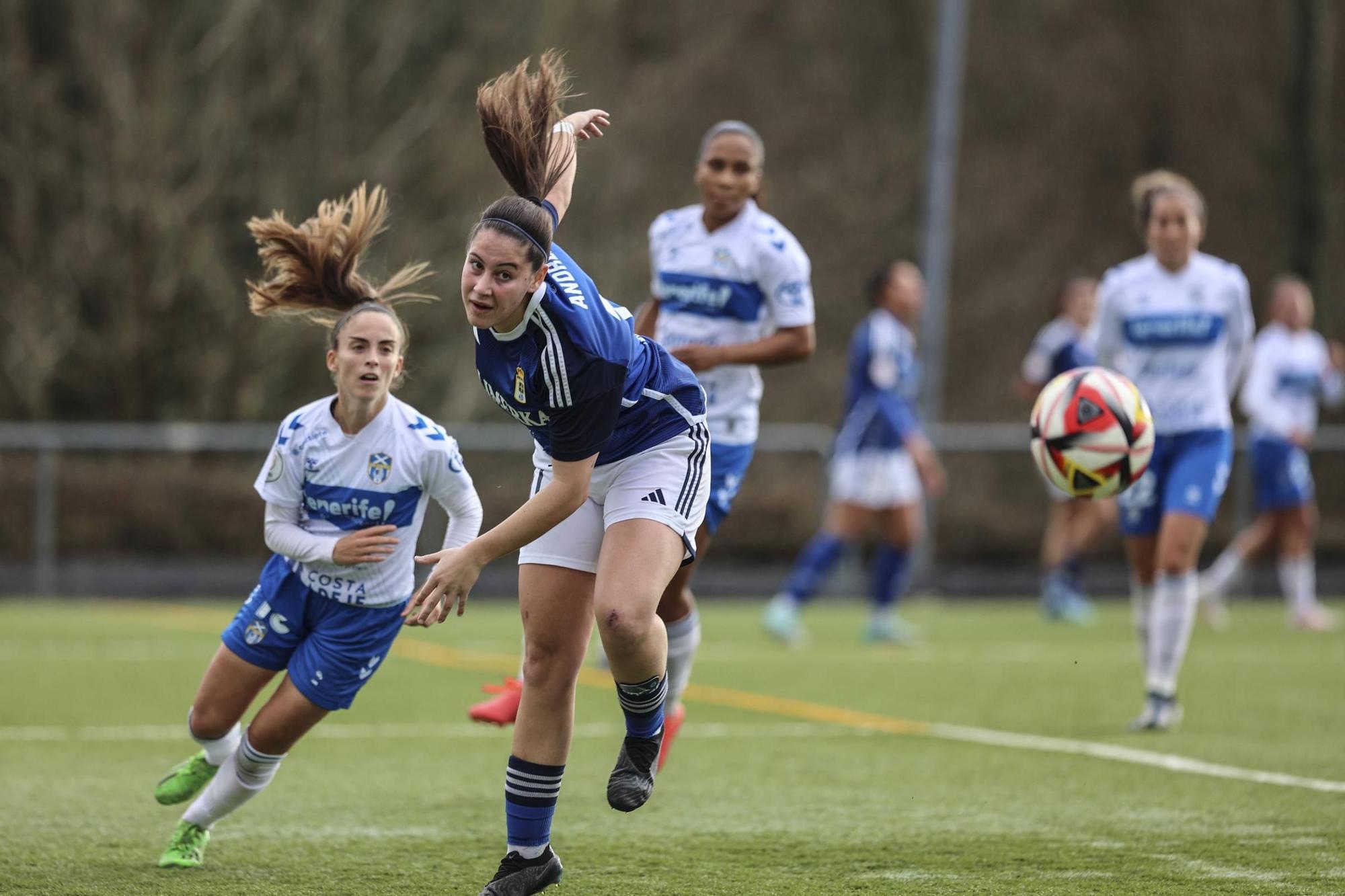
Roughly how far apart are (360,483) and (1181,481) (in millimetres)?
4112

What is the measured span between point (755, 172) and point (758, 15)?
2086cm

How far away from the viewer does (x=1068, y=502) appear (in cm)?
1570

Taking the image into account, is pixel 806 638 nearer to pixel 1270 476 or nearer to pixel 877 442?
pixel 877 442

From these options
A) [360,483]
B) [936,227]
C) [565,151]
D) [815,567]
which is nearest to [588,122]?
[565,151]

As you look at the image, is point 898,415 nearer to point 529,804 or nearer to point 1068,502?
point 1068,502

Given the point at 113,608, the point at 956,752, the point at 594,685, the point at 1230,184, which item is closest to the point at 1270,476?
the point at 594,685

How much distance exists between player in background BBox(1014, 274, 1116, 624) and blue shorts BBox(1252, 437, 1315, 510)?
1.29 metres

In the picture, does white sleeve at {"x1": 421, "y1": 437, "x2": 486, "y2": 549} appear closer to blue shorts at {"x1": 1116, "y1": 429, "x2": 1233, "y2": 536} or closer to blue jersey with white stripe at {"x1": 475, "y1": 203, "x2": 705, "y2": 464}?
blue jersey with white stripe at {"x1": 475, "y1": 203, "x2": 705, "y2": 464}

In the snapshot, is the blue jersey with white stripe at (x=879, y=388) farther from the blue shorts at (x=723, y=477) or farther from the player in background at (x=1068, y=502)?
the blue shorts at (x=723, y=477)

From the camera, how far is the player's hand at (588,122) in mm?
5586

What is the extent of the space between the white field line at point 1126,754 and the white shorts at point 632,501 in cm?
281

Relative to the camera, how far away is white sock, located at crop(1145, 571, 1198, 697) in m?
7.98

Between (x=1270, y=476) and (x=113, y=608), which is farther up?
(x=1270, y=476)

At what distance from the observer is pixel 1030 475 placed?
71.3ft
